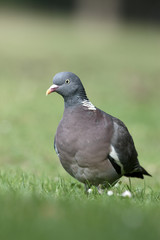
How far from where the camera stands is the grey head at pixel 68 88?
6023 mm

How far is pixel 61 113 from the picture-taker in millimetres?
14070

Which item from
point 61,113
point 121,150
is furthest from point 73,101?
point 61,113

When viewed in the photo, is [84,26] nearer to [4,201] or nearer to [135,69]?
[135,69]

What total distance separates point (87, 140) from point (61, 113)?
328 inches

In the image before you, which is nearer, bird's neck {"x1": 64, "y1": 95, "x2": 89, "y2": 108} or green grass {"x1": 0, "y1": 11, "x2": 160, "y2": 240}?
green grass {"x1": 0, "y1": 11, "x2": 160, "y2": 240}

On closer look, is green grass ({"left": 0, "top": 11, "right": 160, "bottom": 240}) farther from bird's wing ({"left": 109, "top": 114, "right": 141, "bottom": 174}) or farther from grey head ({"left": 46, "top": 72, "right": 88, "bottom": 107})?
grey head ({"left": 46, "top": 72, "right": 88, "bottom": 107})

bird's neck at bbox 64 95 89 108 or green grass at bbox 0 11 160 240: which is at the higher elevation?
bird's neck at bbox 64 95 89 108

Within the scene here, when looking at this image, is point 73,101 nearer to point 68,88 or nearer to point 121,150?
point 68,88

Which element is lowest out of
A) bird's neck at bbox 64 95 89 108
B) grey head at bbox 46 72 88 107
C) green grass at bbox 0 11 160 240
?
green grass at bbox 0 11 160 240

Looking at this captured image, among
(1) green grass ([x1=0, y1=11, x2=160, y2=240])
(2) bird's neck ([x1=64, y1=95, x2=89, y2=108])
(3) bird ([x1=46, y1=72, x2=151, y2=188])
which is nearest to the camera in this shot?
(1) green grass ([x1=0, y1=11, x2=160, y2=240])

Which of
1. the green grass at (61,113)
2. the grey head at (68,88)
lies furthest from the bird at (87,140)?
the green grass at (61,113)

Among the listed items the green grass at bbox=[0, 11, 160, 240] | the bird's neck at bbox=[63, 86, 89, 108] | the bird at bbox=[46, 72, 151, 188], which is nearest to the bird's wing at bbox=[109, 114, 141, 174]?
the bird at bbox=[46, 72, 151, 188]

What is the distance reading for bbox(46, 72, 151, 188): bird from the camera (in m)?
5.80

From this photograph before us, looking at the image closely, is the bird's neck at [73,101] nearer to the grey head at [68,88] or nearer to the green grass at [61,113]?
the grey head at [68,88]
